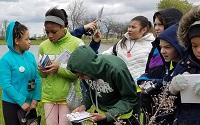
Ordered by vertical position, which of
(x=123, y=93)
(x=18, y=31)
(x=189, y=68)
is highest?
(x=18, y=31)

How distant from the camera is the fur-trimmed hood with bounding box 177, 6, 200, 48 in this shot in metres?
3.07

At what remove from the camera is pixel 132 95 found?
12.0 feet

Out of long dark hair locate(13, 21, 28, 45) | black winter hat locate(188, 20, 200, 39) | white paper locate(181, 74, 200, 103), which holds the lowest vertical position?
white paper locate(181, 74, 200, 103)

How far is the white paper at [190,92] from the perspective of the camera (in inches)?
110

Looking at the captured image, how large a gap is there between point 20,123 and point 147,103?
177cm

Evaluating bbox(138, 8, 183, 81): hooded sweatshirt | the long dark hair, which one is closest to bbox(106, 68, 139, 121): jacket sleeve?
bbox(138, 8, 183, 81): hooded sweatshirt

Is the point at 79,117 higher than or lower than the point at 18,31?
lower

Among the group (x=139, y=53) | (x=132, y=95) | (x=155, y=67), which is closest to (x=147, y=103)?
(x=132, y=95)

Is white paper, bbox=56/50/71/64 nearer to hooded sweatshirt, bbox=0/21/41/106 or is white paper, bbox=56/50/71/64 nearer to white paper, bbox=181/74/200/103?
hooded sweatshirt, bbox=0/21/41/106

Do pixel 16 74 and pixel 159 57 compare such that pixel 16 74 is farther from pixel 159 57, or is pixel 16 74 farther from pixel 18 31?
pixel 159 57

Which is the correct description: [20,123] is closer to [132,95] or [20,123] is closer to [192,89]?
[132,95]

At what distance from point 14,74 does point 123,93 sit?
1.74 m

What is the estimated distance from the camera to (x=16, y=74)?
16.1ft

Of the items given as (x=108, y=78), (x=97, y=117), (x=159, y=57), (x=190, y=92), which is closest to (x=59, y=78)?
(x=159, y=57)
